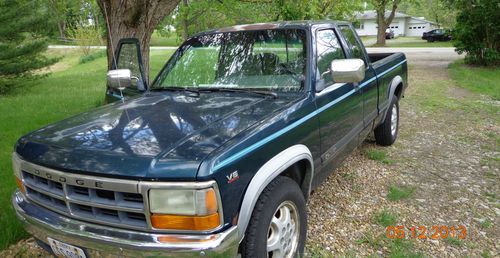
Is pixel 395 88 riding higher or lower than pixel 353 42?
lower

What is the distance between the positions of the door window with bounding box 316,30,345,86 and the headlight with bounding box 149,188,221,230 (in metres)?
1.63

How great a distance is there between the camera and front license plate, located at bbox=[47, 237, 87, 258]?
2344 mm

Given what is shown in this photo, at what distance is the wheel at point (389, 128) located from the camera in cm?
563

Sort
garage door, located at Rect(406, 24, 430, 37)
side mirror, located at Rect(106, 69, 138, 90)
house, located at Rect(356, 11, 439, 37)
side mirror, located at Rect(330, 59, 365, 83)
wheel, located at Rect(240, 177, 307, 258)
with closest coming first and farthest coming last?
wheel, located at Rect(240, 177, 307, 258)
side mirror, located at Rect(330, 59, 365, 83)
side mirror, located at Rect(106, 69, 138, 90)
house, located at Rect(356, 11, 439, 37)
garage door, located at Rect(406, 24, 430, 37)

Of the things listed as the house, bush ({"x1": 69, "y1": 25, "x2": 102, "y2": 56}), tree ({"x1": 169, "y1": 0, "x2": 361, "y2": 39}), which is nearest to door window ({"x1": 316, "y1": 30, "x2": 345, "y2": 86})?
tree ({"x1": 169, "y1": 0, "x2": 361, "y2": 39})

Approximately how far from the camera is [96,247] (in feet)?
7.36

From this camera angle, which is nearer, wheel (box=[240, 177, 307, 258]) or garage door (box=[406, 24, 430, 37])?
wheel (box=[240, 177, 307, 258])

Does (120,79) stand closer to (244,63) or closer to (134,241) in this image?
(244,63)

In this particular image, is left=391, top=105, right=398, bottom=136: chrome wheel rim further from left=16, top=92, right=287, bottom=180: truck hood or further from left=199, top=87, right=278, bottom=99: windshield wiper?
left=16, top=92, right=287, bottom=180: truck hood

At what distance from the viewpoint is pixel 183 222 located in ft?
7.03

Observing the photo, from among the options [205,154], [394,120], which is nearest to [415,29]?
[394,120]

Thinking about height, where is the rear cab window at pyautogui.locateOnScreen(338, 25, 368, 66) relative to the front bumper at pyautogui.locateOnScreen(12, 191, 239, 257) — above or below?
above

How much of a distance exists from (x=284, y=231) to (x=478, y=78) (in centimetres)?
1215

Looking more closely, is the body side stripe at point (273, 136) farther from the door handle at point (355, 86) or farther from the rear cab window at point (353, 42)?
the rear cab window at point (353, 42)
